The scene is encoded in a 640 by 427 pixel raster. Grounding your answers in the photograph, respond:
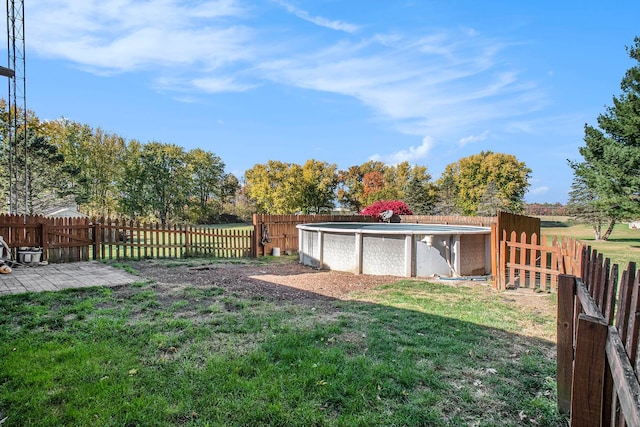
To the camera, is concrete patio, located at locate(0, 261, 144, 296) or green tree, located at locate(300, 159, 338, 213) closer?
concrete patio, located at locate(0, 261, 144, 296)

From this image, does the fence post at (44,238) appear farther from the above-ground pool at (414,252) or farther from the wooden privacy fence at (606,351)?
the wooden privacy fence at (606,351)

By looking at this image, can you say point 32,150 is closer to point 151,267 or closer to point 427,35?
point 151,267

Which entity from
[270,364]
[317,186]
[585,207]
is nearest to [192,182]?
[317,186]

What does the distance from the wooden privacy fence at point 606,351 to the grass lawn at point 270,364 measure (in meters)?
0.98

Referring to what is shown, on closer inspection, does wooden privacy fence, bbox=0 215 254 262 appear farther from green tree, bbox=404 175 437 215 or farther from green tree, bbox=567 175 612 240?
green tree, bbox=404 175 437 215

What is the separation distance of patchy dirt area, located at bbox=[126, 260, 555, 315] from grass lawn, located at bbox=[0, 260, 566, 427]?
0.85 m

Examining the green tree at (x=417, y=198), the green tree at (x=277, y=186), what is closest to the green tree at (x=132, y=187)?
the green tree at (x=277, y=186)

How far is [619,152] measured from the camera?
53.3 feet

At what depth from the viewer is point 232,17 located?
9102mm

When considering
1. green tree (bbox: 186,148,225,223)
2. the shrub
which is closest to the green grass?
the shrub

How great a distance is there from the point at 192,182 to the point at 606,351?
1225 inches

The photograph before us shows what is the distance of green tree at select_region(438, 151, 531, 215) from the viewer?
38125 mm

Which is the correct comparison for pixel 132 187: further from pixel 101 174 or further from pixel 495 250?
pixel 495 250

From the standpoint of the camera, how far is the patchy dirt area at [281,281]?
6.28 metres
